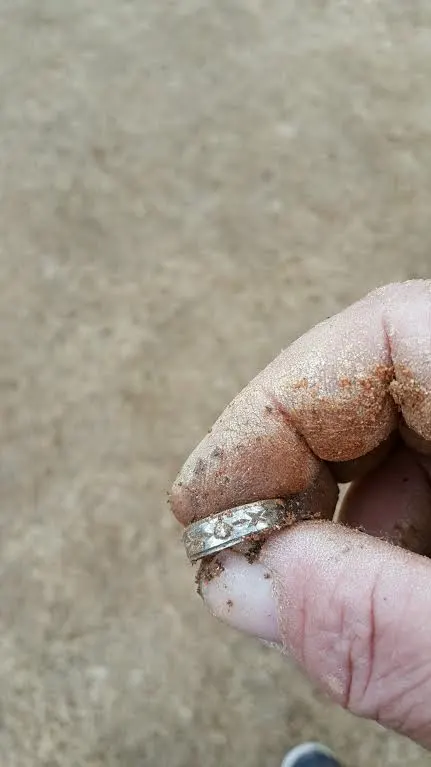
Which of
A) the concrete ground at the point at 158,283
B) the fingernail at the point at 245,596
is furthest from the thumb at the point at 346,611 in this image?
the concrete ground at the point at 158,283

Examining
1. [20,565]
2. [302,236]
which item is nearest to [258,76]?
[302,236]

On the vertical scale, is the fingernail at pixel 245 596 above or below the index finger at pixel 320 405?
below

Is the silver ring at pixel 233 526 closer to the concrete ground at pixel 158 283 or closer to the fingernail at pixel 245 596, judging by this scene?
the fingernail at pixel 245 596

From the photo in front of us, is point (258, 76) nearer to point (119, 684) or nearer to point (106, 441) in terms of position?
point (106, 441)

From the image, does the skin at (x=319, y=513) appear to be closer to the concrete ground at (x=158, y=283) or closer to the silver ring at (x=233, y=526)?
the silver ring at (x=233, y=526)

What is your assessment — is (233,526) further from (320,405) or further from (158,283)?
(158,283)

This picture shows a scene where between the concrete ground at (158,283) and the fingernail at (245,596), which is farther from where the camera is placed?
the concrete ground at (158,283)

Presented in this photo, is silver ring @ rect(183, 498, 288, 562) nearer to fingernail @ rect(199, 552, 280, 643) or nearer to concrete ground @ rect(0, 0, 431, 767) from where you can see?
fingernail @ rect(199, 552, 280, 643)
